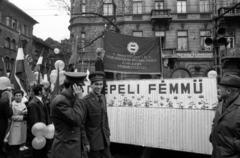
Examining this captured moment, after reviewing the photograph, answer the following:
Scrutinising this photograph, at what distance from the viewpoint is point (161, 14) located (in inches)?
879

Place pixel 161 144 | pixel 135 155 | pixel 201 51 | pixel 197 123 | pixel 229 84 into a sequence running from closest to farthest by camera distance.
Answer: pixel 229 84 → pixel 197 123 → pixel 161 144 → pixel 135 155 → pixel 201 51

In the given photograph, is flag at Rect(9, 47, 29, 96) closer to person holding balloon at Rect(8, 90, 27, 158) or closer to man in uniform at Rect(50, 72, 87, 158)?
person holding balloon at Rect(8, 90, 27, 158)

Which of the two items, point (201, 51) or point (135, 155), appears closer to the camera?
point (135, 155)

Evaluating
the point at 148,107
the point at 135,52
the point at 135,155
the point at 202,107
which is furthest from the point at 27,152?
the point at 202,107

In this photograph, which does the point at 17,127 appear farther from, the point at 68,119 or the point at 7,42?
the point at 7,42

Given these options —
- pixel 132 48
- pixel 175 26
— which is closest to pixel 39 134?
pixel 132 48

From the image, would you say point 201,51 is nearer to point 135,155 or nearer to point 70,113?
point 135,155

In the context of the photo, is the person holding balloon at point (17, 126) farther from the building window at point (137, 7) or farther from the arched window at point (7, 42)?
the arched window at point (7, 42)

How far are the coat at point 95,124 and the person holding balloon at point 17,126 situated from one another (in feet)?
8.91

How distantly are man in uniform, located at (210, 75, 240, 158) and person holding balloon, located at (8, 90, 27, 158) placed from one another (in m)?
4.44

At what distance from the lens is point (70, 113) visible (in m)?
2.61

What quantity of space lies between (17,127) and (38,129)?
1158 millimetres

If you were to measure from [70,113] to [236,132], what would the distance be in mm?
2005

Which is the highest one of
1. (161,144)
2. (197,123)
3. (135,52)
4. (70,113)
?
(135,52)
